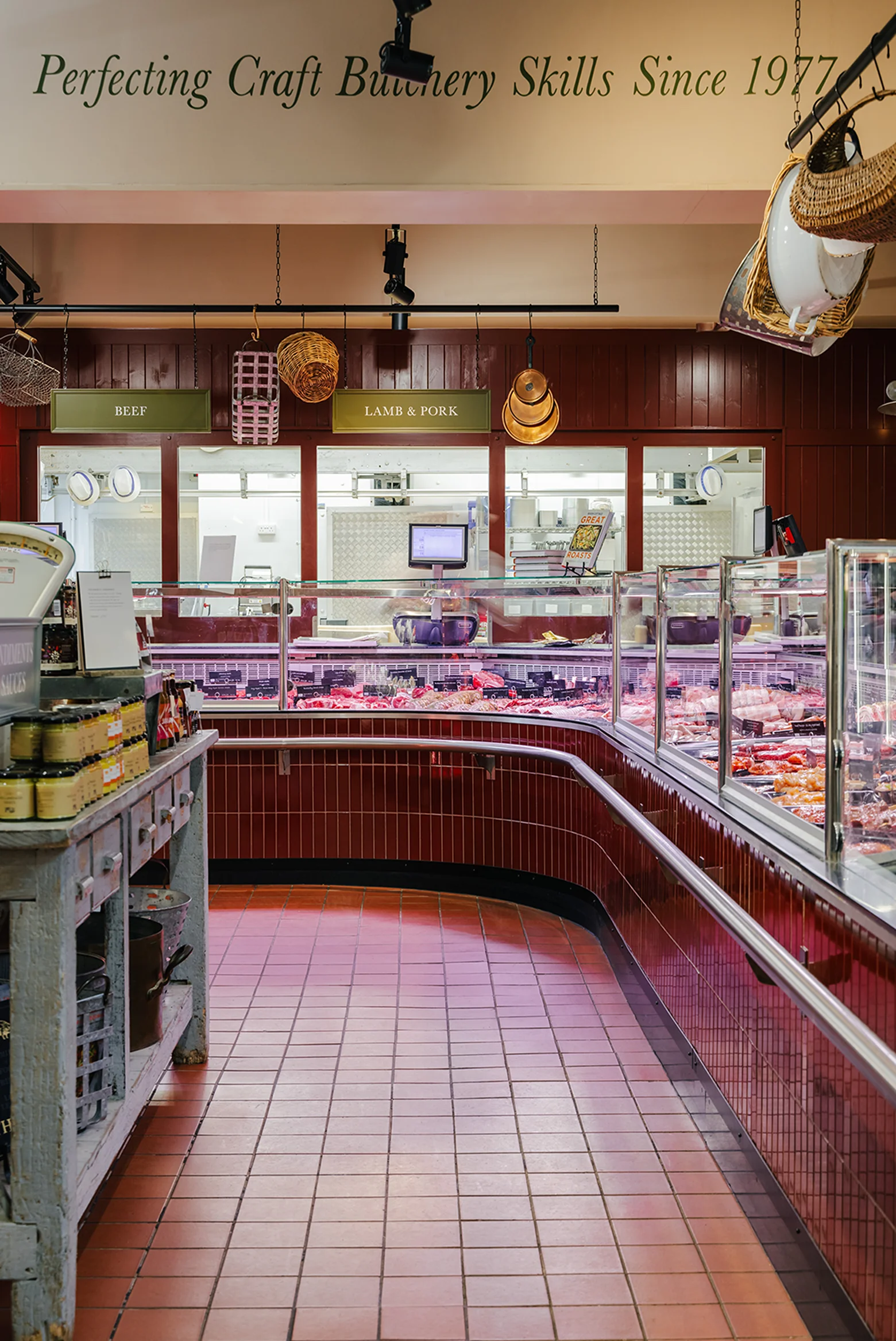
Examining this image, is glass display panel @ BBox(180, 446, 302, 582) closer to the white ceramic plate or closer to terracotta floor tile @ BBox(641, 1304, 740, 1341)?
the white ceramic plate

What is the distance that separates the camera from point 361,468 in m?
9.57

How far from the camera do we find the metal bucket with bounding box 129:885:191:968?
3.03m

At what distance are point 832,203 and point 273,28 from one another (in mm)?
3583

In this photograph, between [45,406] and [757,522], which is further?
[45,406]

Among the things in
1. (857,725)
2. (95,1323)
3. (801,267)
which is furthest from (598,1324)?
(801,267)

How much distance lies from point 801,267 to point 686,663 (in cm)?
146

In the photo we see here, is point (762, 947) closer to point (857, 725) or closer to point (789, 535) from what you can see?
point (857, 725)

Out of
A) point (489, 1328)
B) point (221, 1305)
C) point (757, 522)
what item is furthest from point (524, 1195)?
point (757, 522)

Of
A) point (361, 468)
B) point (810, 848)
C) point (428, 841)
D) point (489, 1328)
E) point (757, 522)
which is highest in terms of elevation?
point (361, 468)

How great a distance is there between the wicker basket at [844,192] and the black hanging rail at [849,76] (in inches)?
Answer: 8.4

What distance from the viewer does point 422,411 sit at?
7.96m

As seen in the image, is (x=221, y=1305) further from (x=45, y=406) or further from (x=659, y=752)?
(x=45, y=406)

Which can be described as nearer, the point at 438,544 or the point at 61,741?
the point at 61,741

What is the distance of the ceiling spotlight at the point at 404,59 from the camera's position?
175 inches
